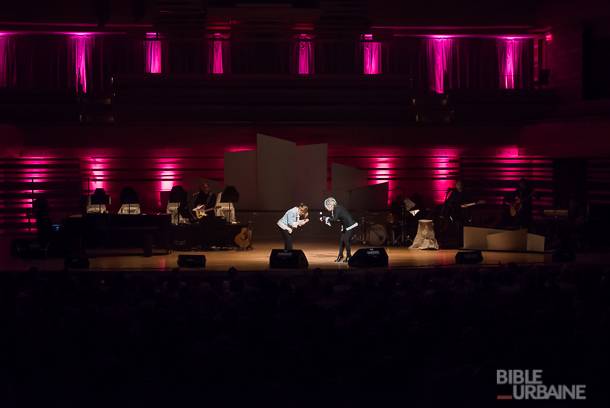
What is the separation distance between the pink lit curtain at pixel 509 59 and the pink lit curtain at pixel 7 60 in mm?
11149

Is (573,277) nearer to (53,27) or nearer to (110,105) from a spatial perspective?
(110,105)

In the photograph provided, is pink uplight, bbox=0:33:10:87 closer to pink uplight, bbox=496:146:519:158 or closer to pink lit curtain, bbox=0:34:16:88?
pink lit curtain, bbox=0:34:16:88

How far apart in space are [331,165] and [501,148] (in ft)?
13.2

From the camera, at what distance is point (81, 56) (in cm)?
2030

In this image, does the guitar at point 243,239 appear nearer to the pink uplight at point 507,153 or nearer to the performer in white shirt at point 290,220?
the performer in white shirt at point 290,220

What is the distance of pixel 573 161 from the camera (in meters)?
19.5

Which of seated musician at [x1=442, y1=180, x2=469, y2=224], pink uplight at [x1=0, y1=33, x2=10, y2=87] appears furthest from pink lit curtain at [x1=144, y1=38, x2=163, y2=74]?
seated musician at [x1=442, y1=180, x2=469, y2=224]

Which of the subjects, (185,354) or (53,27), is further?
(53,27)

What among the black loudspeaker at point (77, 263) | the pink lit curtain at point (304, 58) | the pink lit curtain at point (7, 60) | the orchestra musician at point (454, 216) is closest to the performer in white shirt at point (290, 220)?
the black loudspeaker at point (77, 263)

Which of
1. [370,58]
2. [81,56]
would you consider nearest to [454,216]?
[370,58]

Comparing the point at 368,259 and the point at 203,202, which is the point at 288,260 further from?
the point at 203,202

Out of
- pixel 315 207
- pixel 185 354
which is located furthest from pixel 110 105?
pixel 185 354

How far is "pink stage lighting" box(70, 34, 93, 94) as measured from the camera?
2025 centimetres

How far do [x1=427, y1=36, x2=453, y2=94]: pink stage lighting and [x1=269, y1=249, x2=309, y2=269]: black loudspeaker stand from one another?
9281 millimetres
